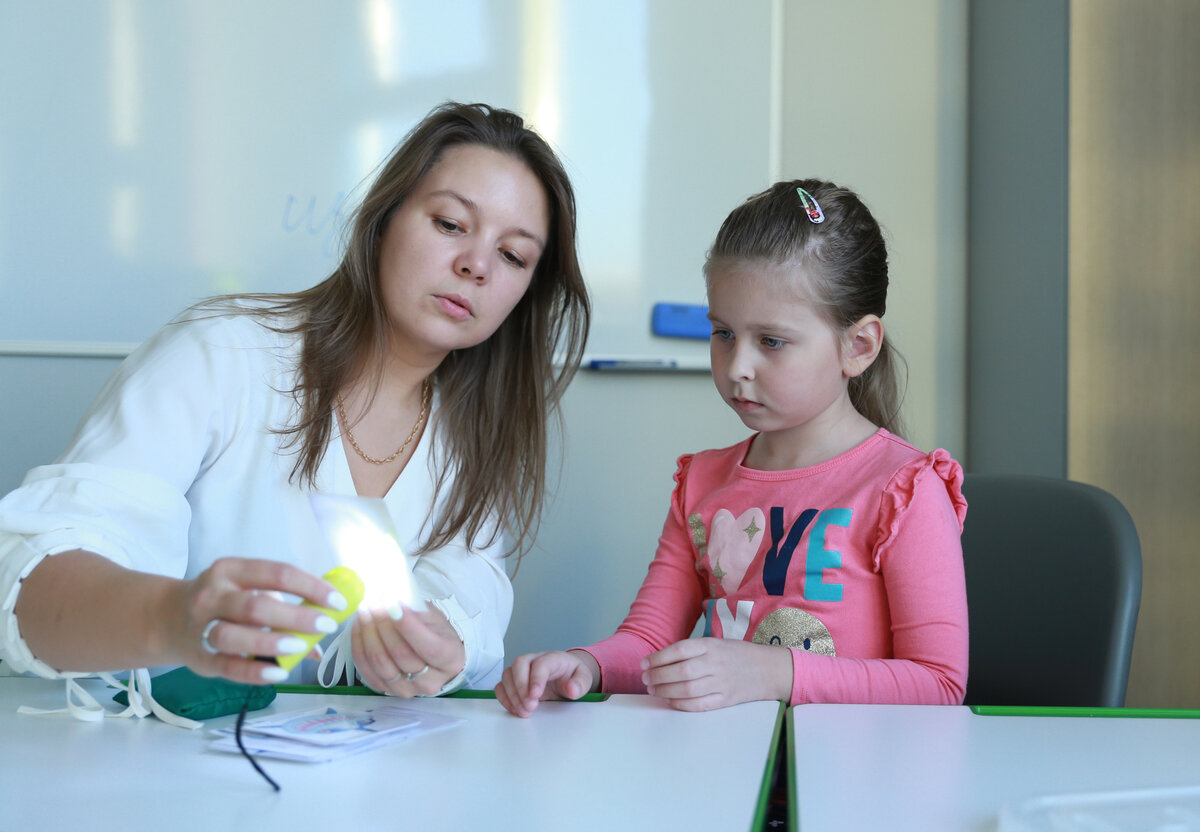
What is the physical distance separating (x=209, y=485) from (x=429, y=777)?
22.9 inches

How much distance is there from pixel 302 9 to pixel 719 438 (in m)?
1.11

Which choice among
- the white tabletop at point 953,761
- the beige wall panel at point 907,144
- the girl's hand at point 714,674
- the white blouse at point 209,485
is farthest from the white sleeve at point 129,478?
the beige wall panel at point 907,144

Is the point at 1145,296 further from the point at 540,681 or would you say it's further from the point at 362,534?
the point at 362,534

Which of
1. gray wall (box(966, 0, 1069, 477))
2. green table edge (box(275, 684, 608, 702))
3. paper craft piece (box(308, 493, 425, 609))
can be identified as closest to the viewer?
paper craft piece (box(308, 493, 425, 609))

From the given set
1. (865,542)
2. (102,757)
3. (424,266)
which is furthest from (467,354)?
(102,757)

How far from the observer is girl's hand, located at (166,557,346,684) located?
538 mm

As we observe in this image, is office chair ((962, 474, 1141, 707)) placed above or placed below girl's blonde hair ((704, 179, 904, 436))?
below

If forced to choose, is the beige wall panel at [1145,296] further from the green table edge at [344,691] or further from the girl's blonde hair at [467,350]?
the green table edge at [344,691]

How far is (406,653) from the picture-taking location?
0.83 metres

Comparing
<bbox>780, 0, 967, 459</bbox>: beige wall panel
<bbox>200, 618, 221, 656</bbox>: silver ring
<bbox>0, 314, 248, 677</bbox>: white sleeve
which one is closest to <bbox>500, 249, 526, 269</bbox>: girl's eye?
<bbox>0, 314, 248, 677</bbox>: white sleeve

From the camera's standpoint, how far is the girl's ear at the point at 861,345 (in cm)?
113

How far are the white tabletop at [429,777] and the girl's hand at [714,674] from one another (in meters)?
0.02

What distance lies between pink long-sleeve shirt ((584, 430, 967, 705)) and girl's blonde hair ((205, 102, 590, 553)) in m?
0.24

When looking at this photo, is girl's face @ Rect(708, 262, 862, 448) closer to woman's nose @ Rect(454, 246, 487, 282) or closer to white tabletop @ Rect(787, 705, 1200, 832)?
woman's nose @ Rect(454, 246, 487, 282)
